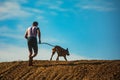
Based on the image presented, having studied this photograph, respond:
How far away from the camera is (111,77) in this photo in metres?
17.5

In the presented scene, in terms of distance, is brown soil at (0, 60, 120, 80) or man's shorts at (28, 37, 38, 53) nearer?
brown soil at (0, 60, 120, 80)

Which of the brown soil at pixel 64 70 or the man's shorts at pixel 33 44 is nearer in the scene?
the brown soil at pixel 64 70

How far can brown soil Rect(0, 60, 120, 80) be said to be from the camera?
1795 centimetres

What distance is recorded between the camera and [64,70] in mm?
18969

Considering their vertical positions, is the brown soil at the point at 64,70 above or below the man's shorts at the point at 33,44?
below

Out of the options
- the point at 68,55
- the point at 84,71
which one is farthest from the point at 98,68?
the point at 68,55

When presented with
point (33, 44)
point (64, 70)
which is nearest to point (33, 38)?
point (33, 44)

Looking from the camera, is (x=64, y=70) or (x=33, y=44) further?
(x=33, y=44)

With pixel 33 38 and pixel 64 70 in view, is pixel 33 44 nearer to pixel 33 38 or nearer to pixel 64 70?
pixel 33 38

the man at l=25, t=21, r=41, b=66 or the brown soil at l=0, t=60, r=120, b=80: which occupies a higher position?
the man at l=25, t=21, r=41, b=66

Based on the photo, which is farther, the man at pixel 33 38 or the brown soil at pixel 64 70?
the man at pixel 33 38

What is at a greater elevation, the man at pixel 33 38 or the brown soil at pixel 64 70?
the man at pixel 33 38

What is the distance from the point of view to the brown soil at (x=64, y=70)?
18.0 meters

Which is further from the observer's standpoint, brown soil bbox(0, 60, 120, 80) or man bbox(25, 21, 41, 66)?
man bbox(25, 21, 41, 66)
